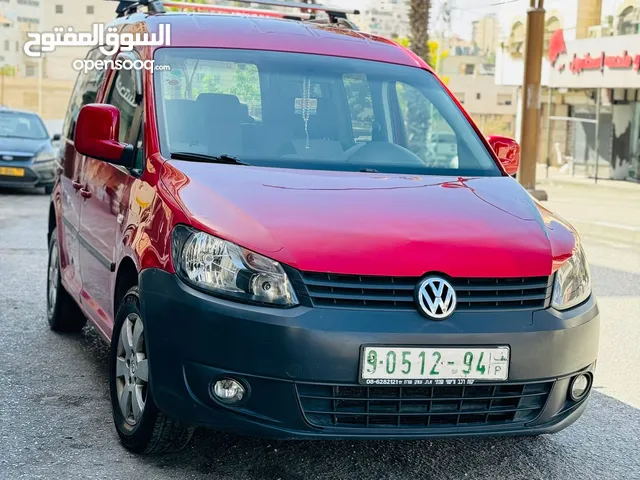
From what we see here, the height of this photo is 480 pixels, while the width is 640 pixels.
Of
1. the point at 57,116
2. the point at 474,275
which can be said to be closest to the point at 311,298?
the point at 474,275

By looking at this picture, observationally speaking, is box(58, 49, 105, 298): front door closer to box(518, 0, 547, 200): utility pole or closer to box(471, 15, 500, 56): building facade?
box(518, 0, 547, 200): utility pole

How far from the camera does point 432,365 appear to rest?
3.56 m

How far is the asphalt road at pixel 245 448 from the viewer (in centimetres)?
403

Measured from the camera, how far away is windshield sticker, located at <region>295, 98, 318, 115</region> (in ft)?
15.8

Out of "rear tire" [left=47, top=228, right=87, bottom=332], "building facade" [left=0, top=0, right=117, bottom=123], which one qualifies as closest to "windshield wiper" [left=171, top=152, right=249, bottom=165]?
"rear tire" [left=47, top=228, right=87, bottom=332]

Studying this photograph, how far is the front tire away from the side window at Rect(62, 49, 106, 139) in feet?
6.65

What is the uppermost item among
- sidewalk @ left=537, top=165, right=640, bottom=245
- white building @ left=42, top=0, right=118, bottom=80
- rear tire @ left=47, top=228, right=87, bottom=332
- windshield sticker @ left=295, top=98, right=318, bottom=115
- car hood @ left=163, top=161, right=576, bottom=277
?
white building @ left=42, top=0, right=118, bottom=80

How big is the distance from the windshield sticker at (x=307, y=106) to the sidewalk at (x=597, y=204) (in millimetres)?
9343

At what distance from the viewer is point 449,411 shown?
144 inches

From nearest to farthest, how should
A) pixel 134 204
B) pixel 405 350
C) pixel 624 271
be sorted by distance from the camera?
pixel 405 350 → pixel 134 204 → pixel 624 271

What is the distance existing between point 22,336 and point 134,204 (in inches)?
95.9

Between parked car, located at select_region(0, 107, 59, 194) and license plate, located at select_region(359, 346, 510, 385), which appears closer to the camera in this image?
license plate, located at select_region(359, 346, 510, 385)

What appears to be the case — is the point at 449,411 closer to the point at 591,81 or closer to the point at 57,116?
the point at 591,81

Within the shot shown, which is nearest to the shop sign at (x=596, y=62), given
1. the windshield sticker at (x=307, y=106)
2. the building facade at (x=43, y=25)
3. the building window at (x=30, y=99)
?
the windshield sticker at (x=307, y=106)
